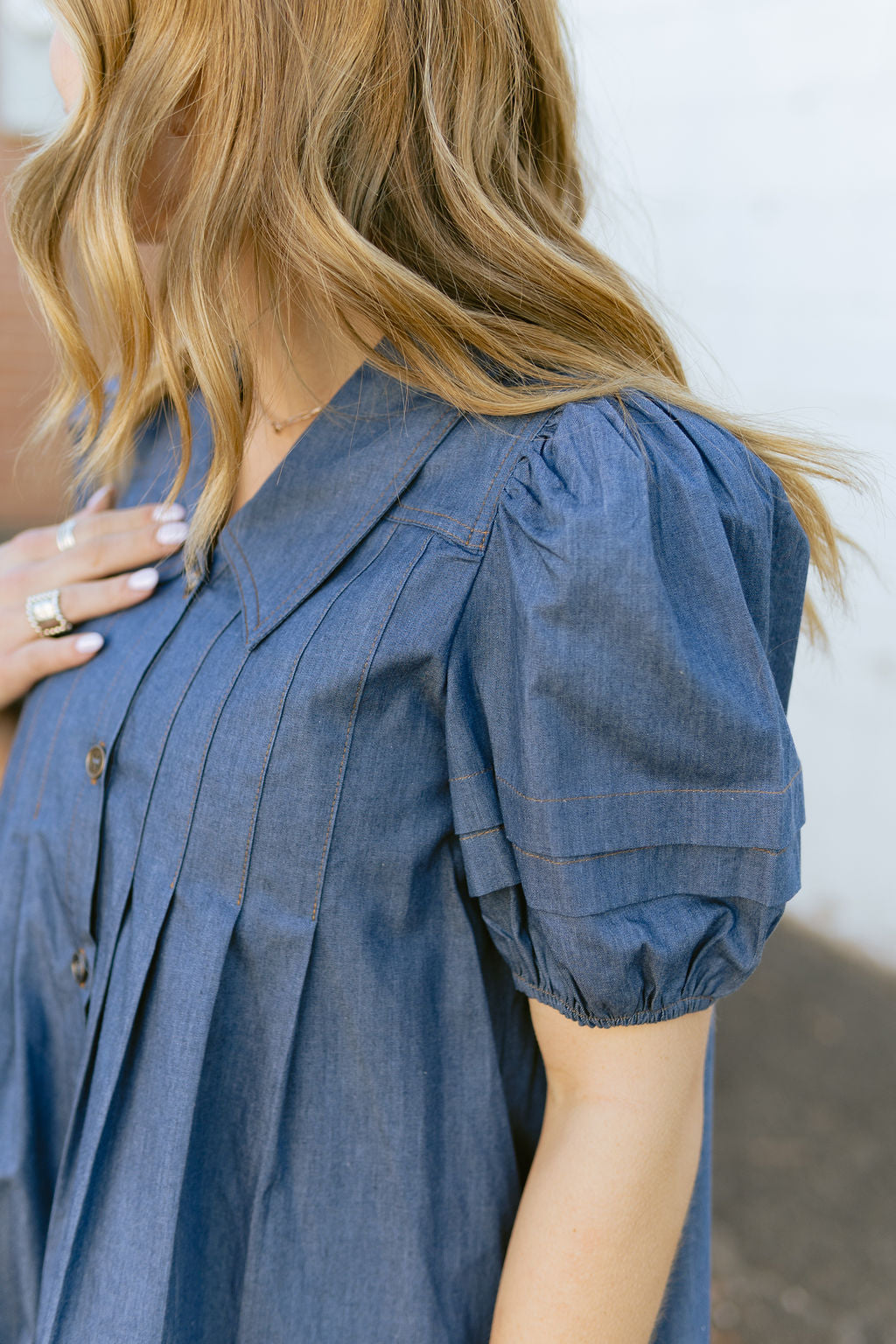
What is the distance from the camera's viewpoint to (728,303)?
9.12 ft

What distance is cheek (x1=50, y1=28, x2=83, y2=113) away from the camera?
3.01 feet

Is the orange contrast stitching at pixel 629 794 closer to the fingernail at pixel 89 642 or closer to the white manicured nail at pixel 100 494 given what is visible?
the fingernail at pixel 89 642

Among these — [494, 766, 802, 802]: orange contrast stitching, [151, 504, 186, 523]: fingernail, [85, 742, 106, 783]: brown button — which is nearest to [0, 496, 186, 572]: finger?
[151, 504, 186, 523]: fingernail

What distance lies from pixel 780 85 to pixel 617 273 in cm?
204

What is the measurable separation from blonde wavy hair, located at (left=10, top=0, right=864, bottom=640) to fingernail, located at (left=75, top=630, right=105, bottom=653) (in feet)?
0.78

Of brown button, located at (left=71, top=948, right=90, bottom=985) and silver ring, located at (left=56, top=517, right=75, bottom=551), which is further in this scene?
silver ring, located at (left=56, top=517, right=75, bottom=551)

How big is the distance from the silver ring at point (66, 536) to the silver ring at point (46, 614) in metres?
0.08

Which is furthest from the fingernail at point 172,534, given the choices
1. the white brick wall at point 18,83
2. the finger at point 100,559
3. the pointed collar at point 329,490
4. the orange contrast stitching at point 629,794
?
the white brick wall at point 18,83

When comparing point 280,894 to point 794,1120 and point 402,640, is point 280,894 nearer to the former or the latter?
point 402,640

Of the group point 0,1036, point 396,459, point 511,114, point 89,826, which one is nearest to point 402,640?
point 396,459

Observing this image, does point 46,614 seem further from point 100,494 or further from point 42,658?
point 100,494

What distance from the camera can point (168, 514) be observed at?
1.09 metres

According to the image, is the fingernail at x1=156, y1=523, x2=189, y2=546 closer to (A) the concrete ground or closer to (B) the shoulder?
(B) the shoulder

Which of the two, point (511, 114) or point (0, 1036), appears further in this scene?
point (0, 1036)
